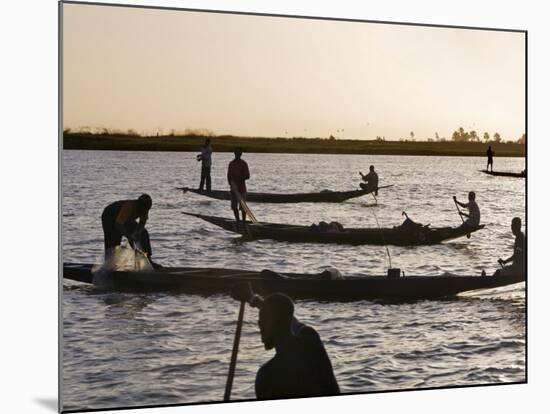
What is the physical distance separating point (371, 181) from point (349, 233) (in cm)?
34

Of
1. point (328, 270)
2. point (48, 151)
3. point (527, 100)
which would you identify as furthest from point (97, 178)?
point (527, 100)

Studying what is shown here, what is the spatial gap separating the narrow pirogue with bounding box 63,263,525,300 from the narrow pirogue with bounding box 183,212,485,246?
21 cm

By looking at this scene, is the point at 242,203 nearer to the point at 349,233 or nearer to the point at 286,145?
the point at 286,145

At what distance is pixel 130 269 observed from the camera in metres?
5.88

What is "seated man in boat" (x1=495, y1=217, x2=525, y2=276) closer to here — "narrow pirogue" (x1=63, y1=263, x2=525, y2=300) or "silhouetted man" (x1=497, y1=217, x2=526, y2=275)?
"silhouetted man" (x1=497, y1=217, x2=526, y2=275)

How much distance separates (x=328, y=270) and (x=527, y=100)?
5.58ft

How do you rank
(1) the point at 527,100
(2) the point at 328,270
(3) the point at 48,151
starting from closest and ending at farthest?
(3) the point at 48,151, (2) the point at 328,270, (1) the point at 527,100

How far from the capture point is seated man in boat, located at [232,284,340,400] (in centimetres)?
595

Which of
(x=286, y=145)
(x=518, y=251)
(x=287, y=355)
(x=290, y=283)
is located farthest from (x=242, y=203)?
(x=518, y=251)

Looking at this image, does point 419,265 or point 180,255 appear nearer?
point 180,255

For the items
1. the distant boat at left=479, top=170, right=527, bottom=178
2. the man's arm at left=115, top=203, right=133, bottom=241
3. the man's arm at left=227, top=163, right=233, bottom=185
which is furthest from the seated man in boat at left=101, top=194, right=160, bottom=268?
the distant boat at left=479, top=170, right=527, bottom=178

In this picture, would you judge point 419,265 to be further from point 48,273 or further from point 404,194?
point 48,273

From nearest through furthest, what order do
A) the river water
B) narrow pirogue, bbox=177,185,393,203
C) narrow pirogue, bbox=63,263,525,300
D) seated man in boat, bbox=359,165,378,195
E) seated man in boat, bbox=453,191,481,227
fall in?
1. the river water
2. narrow pirogue, bbox=63,263,525,300
3. narrow pirogue, bbox=177,185,393,203
4. seated man in boat, bbox=359,165,378,195
5. seated man in boat, bbox=453,191,481,227

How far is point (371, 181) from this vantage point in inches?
248
